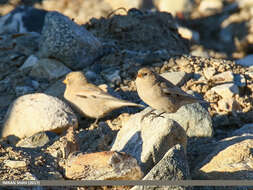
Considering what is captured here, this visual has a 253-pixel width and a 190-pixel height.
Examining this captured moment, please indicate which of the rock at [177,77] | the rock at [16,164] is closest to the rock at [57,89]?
the rock at [177,77]

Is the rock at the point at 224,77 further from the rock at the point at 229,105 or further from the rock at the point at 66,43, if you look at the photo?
the rock at the point at 66,43

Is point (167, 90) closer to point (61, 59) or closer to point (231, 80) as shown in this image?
point (231, 80)

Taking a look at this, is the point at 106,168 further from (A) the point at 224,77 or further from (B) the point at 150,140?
(A) the point at 224,77

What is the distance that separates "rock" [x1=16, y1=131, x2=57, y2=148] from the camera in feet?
17.4

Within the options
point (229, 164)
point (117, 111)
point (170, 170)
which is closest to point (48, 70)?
point (117, 111)

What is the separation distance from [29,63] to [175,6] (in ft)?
27.3

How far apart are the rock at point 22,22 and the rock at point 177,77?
3.68 m

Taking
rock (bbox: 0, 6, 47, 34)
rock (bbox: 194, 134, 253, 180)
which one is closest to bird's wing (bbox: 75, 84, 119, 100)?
rock (bbox: 194, 134, 253, 180)

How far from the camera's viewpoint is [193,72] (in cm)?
740

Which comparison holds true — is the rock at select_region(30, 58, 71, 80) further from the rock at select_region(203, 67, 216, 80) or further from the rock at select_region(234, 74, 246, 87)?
the rock at select_region(234, 74, 246, 87)

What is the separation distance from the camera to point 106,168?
13.5ft

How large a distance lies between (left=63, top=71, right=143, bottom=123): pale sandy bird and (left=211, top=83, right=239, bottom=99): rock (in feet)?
4.62

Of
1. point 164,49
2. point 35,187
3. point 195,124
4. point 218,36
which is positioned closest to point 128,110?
point 195,124

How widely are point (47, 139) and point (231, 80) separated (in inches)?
120
